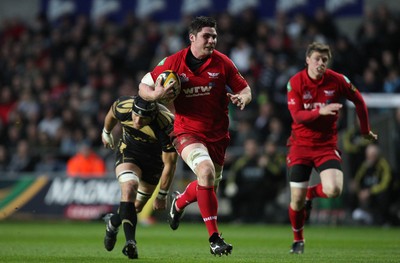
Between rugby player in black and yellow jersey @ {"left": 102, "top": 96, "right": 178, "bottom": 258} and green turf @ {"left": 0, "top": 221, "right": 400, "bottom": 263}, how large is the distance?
497mm

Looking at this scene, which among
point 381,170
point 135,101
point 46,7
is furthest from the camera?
point 46,7

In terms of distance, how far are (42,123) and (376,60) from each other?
28.6 feet

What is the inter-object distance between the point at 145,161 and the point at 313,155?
7.09 feet

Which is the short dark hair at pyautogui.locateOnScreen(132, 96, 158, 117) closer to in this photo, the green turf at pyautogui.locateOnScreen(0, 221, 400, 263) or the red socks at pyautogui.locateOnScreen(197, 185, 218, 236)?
the red socks at pyautogui.locateOnScreen(197, 185, 218, 236)

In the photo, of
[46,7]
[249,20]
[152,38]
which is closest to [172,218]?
[249,20]

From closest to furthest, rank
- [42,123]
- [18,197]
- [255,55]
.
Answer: [18,197] → [255,55] → [42,123]

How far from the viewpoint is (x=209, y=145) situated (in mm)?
9438

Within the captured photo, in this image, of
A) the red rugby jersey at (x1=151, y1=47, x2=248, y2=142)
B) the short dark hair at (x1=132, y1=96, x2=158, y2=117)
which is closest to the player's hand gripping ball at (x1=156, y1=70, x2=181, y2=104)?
the red rugby jersey at (x1=151, y1=47, x2=248, y2=142)

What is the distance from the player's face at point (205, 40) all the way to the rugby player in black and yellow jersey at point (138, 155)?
79 cm

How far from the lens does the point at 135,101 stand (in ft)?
31.0

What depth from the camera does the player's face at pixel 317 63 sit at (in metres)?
10.6

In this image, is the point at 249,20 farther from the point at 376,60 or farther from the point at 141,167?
the point at 141,167

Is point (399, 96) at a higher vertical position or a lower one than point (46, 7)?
lower

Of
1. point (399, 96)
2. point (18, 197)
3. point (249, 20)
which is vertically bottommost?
point (18, 197)
